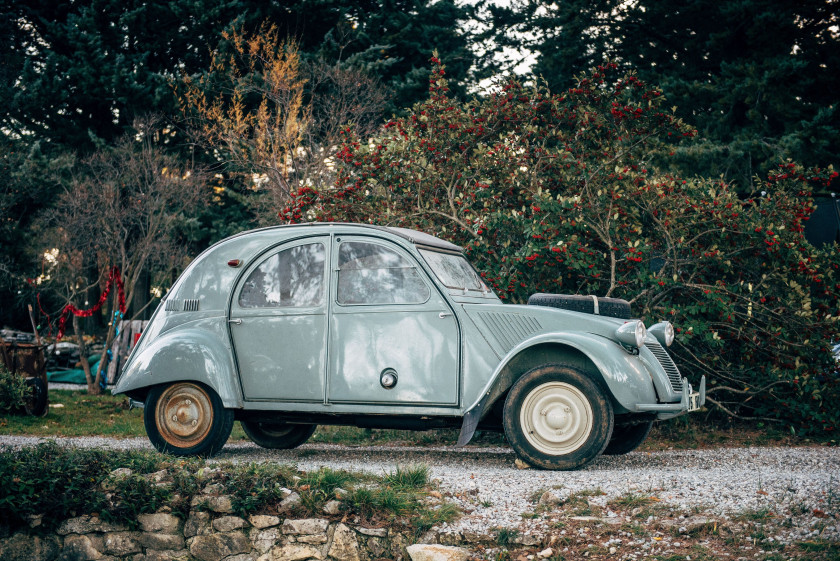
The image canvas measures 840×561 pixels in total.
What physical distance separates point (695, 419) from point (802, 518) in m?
5.40

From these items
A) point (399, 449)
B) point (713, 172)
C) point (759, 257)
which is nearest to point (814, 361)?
point (759, 257)

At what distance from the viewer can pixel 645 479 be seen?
5324mm

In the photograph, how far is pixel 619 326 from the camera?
6.08m

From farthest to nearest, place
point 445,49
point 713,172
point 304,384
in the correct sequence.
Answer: point 445,49, point 713,172, point 304,384

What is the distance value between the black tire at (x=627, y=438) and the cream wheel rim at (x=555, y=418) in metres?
0.97

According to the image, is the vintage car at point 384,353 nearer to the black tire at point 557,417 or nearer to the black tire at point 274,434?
the black tire at point 557,417

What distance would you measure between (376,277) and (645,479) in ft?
8.75

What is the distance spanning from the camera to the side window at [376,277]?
6449 millimetres

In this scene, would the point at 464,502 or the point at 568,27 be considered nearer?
the point at 464,502

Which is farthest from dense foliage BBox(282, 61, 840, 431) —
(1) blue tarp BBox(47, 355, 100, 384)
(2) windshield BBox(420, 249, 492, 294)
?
(1) blue tarp BBox(47, 355, 100, 384)

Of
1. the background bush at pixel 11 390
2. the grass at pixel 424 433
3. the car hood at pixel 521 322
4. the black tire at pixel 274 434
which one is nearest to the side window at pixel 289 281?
the car hood at pixel 521 322

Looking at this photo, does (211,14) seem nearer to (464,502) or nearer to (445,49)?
(445,49)

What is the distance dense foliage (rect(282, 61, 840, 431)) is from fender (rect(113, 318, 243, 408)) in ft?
10.2

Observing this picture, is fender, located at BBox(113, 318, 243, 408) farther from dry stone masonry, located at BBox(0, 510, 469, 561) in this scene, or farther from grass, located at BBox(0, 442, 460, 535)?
dry stone masonry, located at BBox(0, 510, 469, 561)
